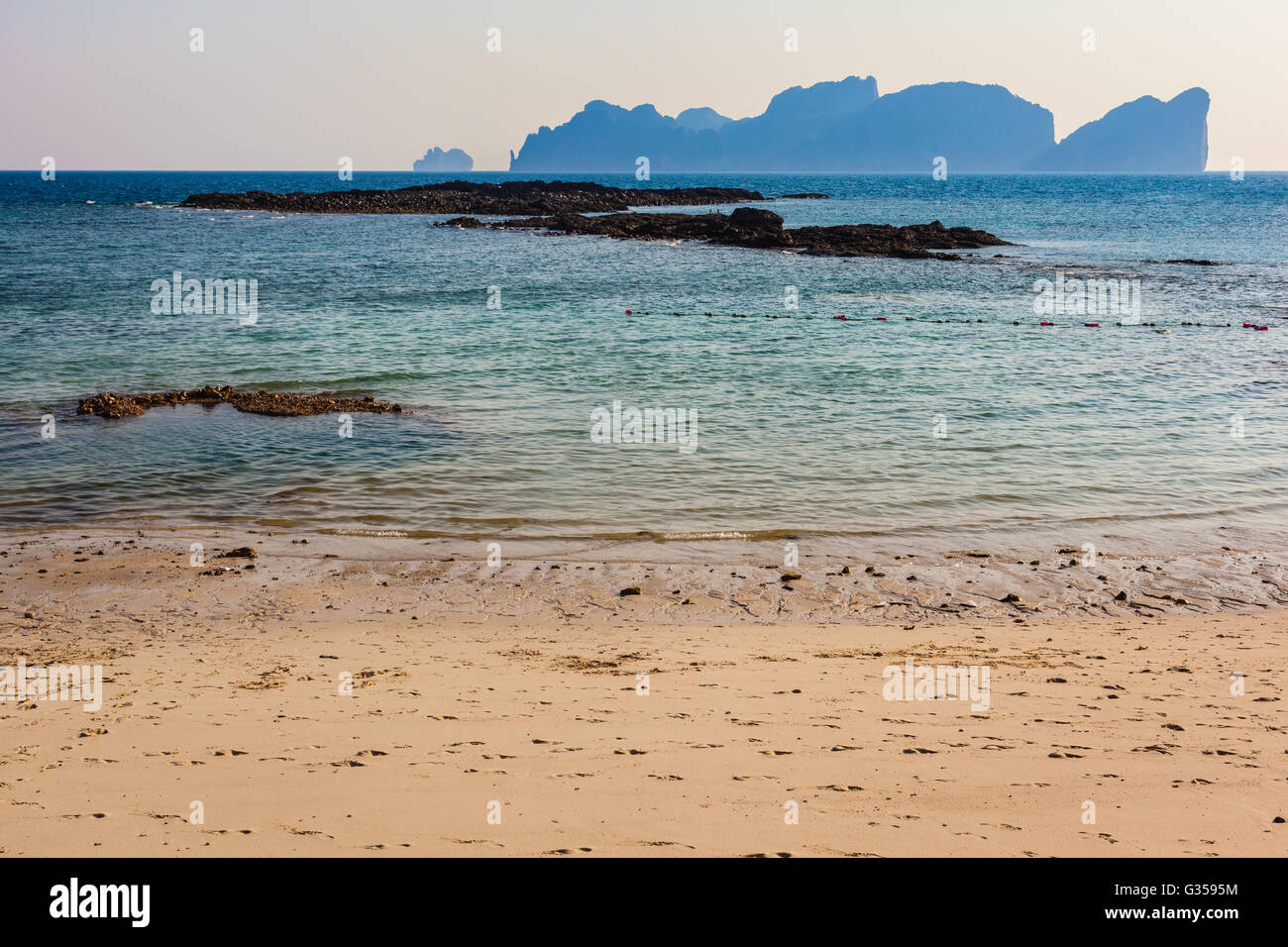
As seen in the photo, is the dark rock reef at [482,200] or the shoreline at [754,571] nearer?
the shoreline at [754,571]

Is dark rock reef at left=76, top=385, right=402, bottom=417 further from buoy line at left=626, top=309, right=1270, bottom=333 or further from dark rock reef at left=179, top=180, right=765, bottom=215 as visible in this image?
dark rock reef at left=179, top=180, right=765, bottom=215

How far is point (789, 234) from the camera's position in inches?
2404

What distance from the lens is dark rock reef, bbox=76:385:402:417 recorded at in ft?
63.6

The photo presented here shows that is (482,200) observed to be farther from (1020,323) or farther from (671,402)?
(671,402)

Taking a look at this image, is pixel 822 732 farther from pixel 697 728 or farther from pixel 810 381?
pixel 810 381

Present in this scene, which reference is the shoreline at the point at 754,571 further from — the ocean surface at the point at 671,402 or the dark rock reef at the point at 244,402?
the dark rock reef at the point at 244,402

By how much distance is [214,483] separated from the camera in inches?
591

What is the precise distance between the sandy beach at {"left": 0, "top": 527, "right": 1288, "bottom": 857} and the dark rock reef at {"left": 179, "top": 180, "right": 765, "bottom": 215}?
7990cm

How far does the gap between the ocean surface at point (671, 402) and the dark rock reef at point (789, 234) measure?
806 centimetres

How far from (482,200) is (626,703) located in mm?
98008

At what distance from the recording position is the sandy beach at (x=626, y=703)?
5.58 meters

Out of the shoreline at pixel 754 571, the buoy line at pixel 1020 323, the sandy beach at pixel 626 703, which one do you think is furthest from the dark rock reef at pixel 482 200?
the sandy beach at pixel 626 703

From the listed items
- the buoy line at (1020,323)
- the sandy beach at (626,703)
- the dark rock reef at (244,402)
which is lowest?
the sandy beach at (626,703)

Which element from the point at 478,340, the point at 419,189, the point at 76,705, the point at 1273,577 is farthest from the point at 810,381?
the point at 419,189
